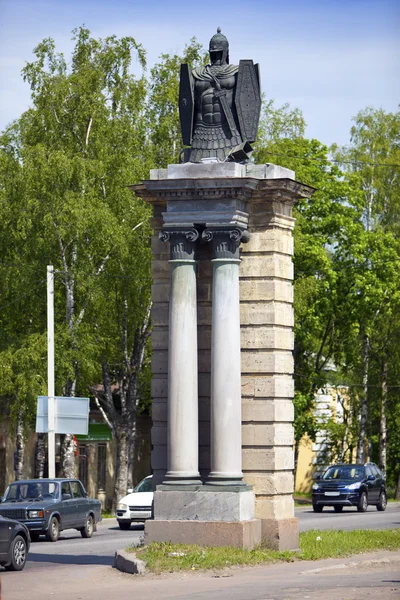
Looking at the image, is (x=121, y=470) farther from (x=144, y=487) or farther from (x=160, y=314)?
(x=160, y=314)

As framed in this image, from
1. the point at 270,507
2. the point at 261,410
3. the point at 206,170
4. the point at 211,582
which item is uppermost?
the point at 206,170

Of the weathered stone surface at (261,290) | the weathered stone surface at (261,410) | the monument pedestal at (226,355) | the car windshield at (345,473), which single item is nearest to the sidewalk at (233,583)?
the monument pedestal at (226,355)

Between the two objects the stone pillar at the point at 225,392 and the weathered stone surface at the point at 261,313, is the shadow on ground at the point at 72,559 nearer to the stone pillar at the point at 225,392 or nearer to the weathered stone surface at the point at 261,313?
the stone pillar at the point at 225,392

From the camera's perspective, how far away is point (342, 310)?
5394 centimetres

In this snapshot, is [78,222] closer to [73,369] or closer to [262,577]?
[73,369]

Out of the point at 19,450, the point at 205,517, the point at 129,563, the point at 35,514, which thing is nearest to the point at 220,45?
the point at 205,517

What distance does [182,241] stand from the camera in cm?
2194

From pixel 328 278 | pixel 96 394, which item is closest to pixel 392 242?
pixel 328 278

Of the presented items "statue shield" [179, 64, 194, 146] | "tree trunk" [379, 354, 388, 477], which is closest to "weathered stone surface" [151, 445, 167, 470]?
"statue shield" [179, 64, 194, 146]

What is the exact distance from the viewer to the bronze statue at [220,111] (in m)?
22.6

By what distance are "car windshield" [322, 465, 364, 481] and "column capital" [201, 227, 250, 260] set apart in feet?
79.3

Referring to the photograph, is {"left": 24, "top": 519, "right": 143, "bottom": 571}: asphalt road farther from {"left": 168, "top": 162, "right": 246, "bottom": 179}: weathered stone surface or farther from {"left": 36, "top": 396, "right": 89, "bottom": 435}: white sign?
{"left": 168, "top": 162, "right": 246, "bottom": 179}: weathered stone surface

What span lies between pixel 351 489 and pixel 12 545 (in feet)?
79.6

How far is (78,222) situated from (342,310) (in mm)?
14808
